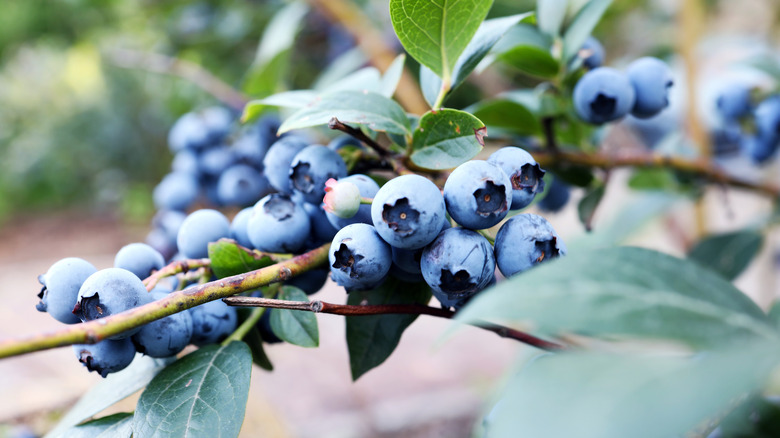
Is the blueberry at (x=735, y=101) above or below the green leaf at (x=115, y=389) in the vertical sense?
above

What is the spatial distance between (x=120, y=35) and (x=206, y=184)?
3275 millimetres

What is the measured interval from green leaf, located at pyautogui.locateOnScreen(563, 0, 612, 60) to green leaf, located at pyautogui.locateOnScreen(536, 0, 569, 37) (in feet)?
0.05

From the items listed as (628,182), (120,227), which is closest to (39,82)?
(120,227)

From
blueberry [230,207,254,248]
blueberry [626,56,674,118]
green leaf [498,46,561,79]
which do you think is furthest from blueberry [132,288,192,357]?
blueberry [626,56,674,118]

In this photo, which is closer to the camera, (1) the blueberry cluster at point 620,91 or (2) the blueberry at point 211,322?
(2) the blueberry at point 211,322

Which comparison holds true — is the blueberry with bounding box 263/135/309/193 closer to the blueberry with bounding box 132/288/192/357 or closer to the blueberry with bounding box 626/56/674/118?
the blueberry with bounding box 132/288/192/357

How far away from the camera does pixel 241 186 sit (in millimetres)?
795

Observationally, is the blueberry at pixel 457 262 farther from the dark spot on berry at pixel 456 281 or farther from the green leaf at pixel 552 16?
the green leaf at pixel 552 16

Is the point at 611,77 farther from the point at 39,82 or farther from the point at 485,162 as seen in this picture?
the point at 39,82

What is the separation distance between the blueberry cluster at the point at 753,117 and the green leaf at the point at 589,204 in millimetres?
371

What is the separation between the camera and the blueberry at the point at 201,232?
1.70 ft

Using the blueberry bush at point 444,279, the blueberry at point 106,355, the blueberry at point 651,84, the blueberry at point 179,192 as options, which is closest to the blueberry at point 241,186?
the blueberry at point 179,192

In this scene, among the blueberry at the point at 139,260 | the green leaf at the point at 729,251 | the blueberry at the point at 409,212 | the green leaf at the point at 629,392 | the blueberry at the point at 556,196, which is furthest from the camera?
the green leaf at the point at 729,251

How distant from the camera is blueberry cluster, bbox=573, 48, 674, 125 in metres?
0.60
